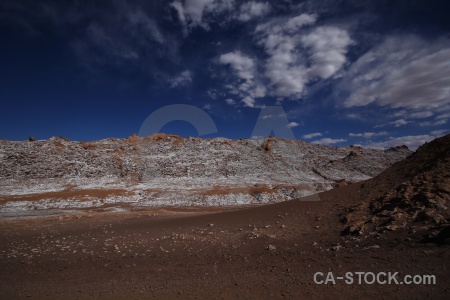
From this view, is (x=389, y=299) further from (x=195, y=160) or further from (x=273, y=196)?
(x=195, y=160)

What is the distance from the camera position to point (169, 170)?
47594 mm

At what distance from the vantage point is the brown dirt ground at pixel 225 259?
6.62 meters

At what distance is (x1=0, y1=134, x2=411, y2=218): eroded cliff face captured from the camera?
3462cm

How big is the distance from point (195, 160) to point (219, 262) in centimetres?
4310

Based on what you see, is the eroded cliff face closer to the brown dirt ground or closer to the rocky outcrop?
the rocky outcrop

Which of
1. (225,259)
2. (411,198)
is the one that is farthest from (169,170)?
(411,198)

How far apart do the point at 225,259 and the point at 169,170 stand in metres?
39.8

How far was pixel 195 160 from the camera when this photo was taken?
51594 mm

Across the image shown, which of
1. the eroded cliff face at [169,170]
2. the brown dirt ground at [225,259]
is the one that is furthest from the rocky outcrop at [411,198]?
the eroded cliff face at [169,170]

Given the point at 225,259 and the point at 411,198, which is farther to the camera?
the point at 411,198

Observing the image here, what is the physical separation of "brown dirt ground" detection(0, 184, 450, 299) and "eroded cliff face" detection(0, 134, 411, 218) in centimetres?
2036

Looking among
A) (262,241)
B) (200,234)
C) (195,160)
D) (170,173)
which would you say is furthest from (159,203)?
(262,241)

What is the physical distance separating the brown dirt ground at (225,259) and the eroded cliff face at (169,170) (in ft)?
66.8

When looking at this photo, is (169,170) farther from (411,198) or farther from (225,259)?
(411,198)
